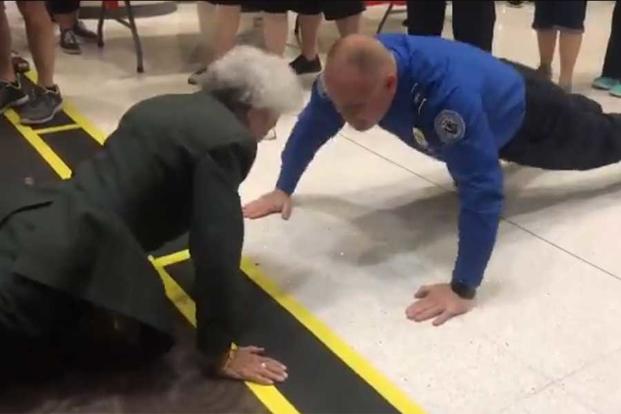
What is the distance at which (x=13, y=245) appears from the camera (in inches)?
70.1

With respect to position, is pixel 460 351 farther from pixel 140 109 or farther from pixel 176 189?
pixel 140 109

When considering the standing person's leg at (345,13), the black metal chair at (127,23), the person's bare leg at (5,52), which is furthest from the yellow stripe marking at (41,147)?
the standing person's leg at (345,13)

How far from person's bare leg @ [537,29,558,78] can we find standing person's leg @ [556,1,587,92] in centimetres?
7

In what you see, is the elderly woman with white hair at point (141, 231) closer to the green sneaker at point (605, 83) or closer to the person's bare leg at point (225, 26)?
the person's bare leg at point (225, 26)

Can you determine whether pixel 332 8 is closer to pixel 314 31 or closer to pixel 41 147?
pixel 314 31

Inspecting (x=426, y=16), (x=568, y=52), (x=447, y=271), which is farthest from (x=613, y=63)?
(x=447, y=271)

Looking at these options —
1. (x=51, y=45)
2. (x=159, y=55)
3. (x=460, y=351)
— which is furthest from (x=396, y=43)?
(x=159, y=55)

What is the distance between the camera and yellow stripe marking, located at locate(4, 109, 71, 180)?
290 centimetres

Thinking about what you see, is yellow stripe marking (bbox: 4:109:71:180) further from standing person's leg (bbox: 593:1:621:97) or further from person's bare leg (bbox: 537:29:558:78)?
standing person's leg (bbox: 593:1:621:97)

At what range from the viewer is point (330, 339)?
2.06 meters

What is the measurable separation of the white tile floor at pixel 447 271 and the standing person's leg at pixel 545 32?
99 centimetres

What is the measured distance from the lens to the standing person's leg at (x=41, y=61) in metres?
3.36

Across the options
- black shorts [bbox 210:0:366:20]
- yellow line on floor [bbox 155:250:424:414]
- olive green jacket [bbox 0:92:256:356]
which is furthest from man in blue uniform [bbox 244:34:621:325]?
black shorts [bbox 210:0:366:20]

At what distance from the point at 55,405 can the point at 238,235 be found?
0.54 meters
